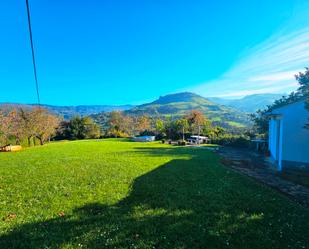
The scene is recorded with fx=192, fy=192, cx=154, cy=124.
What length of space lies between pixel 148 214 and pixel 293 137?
928cm

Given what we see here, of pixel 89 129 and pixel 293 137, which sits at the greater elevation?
pixel 293 137

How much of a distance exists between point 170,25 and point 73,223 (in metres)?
16.6

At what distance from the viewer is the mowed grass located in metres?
3.21

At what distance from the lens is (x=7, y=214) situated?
14.1ft

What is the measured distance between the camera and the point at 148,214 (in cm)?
421

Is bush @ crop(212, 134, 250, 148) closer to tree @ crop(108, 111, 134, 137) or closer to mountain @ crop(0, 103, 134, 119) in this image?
tree @ crop(108, 111, 134, 137)

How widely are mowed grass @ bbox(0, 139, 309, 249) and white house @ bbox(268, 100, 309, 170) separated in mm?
4493

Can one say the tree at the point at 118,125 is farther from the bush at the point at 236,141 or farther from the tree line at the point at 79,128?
the bush at the point at 236,141

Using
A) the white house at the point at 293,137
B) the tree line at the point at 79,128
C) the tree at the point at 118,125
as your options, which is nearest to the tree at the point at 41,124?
the tree line at the point at 79,128

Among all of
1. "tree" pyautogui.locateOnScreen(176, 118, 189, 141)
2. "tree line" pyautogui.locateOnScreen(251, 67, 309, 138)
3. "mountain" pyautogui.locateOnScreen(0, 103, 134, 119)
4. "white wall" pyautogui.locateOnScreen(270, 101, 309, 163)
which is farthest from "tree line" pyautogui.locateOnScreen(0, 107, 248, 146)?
"white wall" pyautogui.locateOnScreen(270, 101, 309, 163)

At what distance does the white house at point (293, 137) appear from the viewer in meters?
9.48

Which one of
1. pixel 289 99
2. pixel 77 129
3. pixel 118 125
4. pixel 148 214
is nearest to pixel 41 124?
pixel 77 129

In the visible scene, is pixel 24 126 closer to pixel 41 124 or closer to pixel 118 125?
pixel 41 124

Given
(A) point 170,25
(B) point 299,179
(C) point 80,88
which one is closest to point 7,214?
(B) point 299,179
